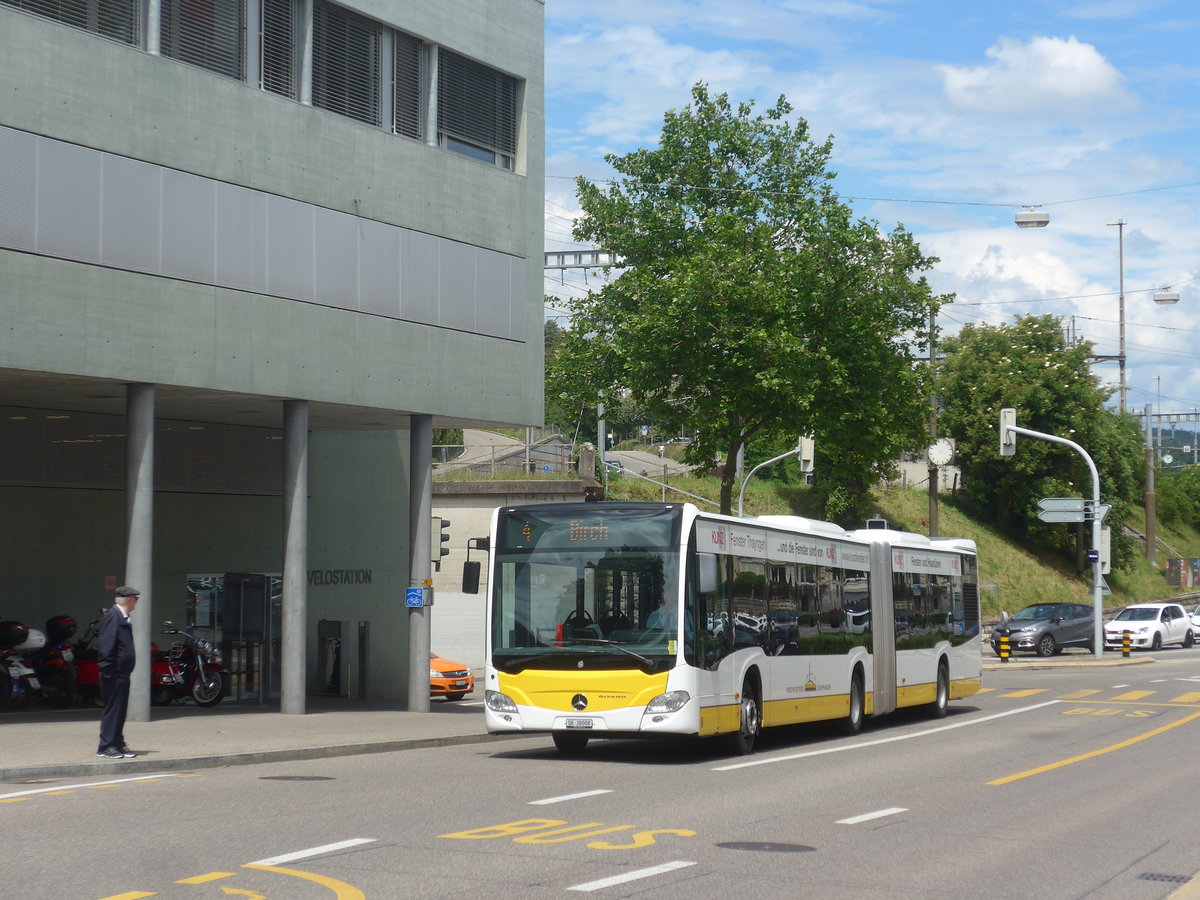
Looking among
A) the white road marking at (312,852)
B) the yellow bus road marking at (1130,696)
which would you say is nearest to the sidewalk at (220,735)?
the white road marking at (312,852)

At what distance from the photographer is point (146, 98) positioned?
20.9 metres

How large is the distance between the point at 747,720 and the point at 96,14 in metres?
12.6

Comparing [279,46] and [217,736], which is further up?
[279,46]

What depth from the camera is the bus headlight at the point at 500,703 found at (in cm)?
1753

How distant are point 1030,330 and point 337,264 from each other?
174 feet

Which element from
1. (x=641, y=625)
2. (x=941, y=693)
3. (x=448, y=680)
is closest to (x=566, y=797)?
(x=641, y=625)

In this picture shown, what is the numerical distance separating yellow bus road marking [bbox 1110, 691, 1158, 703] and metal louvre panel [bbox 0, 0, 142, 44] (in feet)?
69.3

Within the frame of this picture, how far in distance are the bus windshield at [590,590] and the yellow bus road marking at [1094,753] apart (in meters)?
3.75

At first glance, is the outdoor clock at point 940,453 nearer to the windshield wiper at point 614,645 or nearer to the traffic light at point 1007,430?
the traffic light at point 1007,430

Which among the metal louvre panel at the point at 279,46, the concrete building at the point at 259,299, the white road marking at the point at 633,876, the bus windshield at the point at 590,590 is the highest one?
the metal louvre panel at the point at 279,46

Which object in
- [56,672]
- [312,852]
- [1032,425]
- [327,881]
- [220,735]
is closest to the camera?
[327,881]

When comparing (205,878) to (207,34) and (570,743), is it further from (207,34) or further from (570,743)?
(207,34)

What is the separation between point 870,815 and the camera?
41.3 feet

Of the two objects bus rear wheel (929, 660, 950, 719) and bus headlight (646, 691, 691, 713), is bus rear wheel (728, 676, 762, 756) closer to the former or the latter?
bus headlight (646, 691, 691, 713)
